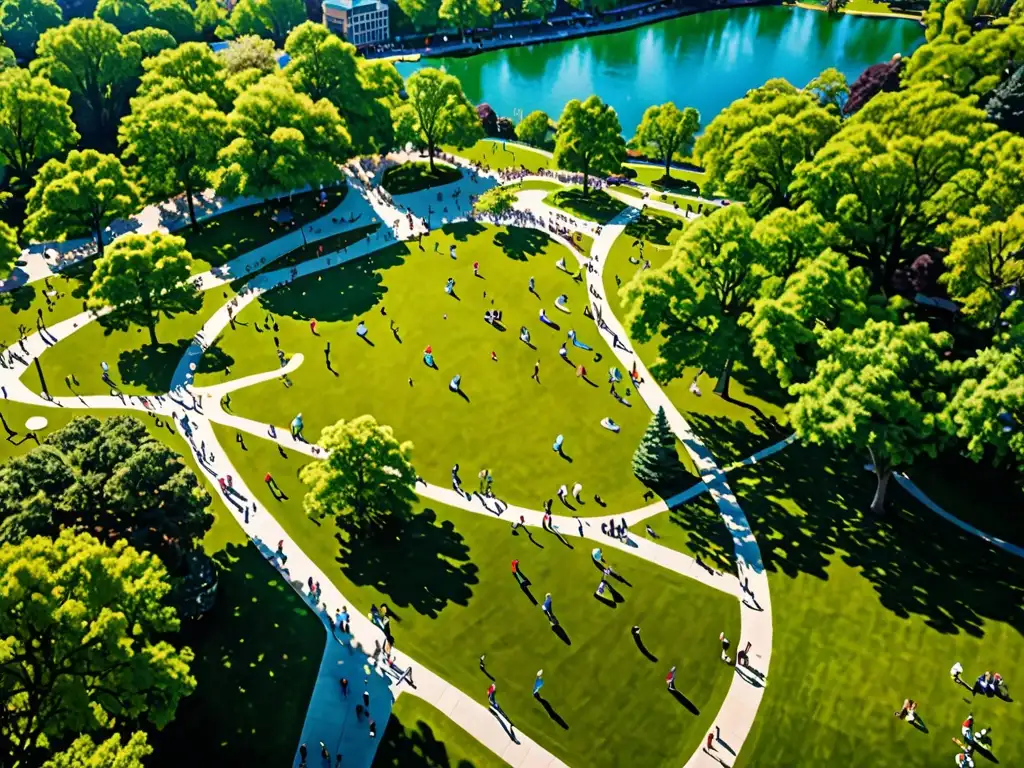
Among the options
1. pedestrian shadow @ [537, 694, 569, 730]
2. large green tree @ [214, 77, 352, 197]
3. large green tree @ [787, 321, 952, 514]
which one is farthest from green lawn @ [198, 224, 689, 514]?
pedestrian shadow @ [537, 694, 569, 730]

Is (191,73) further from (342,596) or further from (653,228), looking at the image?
(342,596)

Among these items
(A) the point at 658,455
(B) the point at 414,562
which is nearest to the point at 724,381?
(A) the point at 658,455

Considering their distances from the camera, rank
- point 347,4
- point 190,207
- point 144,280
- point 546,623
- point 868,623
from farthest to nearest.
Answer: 1. point 347,4
2. point 190,207
3. point 144,280
4. point 546,623
5. point 868,623

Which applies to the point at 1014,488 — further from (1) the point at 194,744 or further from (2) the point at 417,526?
(1) the point at 194,744

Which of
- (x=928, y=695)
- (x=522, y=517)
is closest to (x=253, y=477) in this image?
(x=522, y=517)

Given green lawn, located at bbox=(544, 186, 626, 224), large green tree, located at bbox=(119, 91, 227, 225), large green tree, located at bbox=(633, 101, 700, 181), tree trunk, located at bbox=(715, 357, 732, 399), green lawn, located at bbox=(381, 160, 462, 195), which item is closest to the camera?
tree trunk, located at bbox=(715, 357, 732, 399)

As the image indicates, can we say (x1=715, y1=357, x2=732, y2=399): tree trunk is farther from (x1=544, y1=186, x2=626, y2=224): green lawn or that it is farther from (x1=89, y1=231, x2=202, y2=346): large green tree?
(x1=89, y1=231, x2=202, y2=346): large green tree
